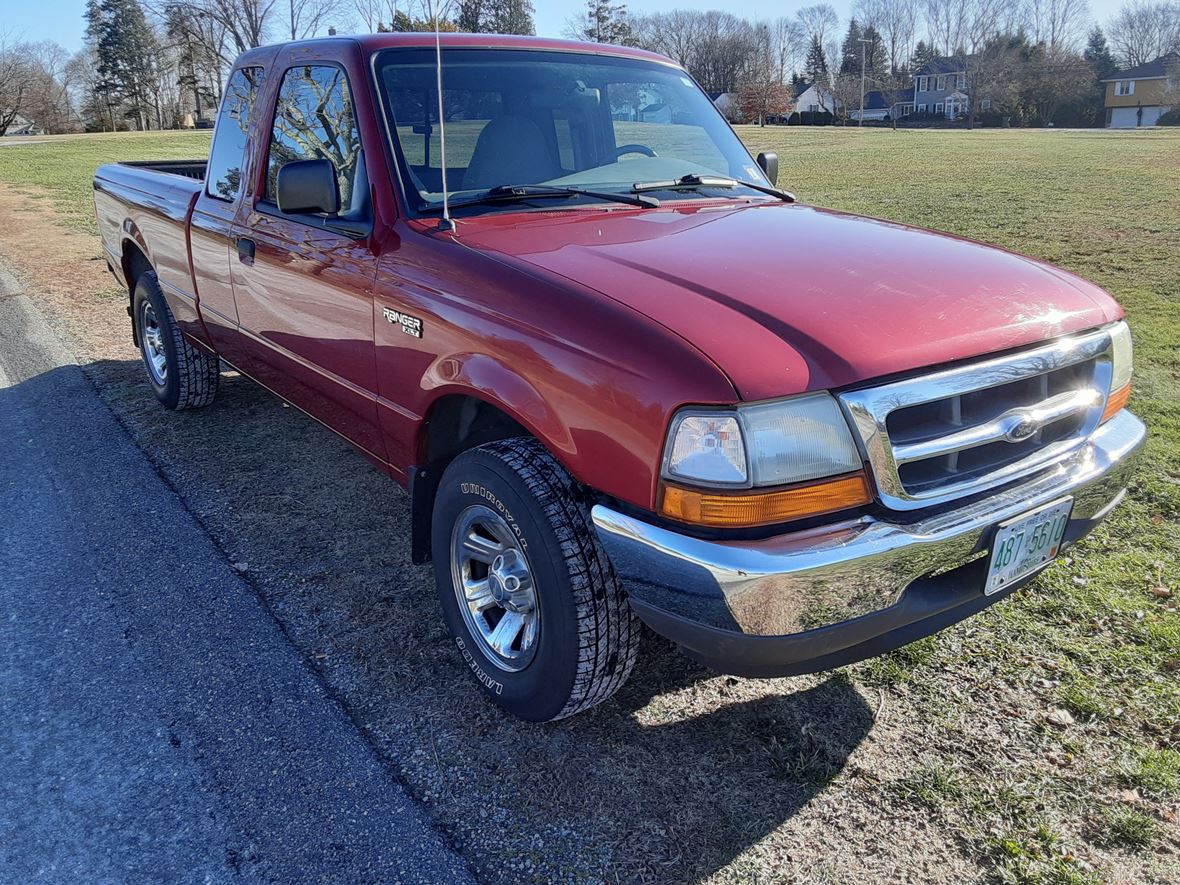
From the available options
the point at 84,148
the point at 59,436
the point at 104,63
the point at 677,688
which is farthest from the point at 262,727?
the point at 104,63

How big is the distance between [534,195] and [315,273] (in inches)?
34.4

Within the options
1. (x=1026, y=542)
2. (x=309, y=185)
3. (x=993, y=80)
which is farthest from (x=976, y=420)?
(x=993, y=80)

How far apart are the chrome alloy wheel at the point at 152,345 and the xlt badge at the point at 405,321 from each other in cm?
323

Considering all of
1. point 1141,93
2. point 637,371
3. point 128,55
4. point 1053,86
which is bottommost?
point 637,371

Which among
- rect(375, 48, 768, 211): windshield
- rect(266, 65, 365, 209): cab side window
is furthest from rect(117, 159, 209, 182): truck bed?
rect(375, 48, 768, 211): windshield

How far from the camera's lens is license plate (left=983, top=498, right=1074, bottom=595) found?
2297 millimetres

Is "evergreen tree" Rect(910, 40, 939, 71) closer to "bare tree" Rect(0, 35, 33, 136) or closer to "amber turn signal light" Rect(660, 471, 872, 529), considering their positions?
"bare tree" Rect(0, 35, 33, 136)

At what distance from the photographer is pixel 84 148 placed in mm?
32281

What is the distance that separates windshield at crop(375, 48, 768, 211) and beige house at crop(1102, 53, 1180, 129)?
78646 mm

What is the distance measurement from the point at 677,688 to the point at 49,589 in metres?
2.47

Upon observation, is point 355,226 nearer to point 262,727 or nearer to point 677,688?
point 262,727

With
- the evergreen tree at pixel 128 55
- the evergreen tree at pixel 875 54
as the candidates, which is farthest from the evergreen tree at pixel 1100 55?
the evergreen tree at pixel 128 55

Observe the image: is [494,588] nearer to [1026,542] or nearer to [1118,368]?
[1026,542]

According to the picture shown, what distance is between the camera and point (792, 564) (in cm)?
203
